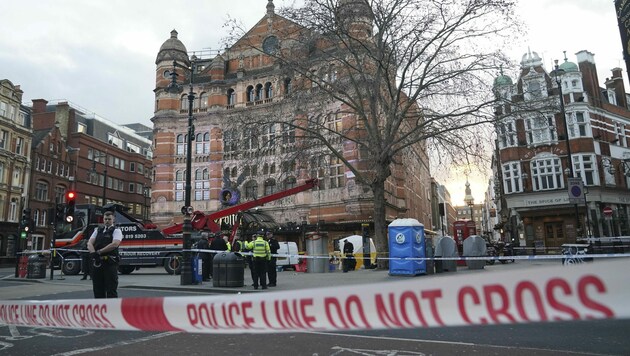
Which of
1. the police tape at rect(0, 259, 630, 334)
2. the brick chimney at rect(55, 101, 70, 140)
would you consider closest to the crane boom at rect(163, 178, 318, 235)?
the police tape at rect(0, 259, 630, 334)

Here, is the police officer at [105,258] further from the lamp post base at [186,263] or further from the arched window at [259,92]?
the arched window at [259,92]

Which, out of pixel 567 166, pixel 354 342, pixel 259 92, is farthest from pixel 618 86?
pixel 354 342

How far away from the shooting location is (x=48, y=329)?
6945 mm

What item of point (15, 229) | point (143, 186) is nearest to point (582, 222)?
point (15, 229)

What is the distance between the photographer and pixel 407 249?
1591 centimetres

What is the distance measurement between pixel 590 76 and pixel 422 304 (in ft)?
140

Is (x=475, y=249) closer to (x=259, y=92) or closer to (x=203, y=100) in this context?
(x=259, y=92)

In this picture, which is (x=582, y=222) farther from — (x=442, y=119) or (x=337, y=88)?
(x=337, y=88)

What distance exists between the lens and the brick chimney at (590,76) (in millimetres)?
36375

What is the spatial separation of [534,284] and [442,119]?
775 inches

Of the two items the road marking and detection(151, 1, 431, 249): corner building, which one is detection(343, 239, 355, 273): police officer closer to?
detection(151, 1, 431, 249): corner building

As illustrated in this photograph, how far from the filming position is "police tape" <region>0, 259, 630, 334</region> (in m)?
2.12

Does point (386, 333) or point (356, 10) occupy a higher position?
point (356, 10)

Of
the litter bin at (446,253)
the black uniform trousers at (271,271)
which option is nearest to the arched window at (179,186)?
the black uniform trousers at (271,271)
